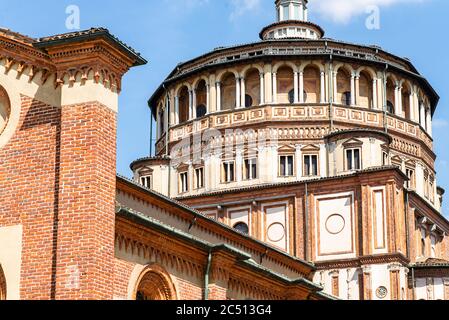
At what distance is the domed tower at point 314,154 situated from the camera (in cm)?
4603

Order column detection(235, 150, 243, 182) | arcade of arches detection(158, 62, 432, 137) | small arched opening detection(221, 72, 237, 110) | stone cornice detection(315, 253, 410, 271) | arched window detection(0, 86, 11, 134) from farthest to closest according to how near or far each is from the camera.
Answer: small arched opening detection(221, 72, 237, 110)
arcade of arches detection(158, 62, 432, 137)
column detection(235, 150, 243, 182)
stone cornice detection(315, 253, 410, 271)
arched window detection(0, 86, 11, 134)

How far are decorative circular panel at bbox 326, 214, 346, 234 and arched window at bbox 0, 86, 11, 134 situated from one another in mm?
27094

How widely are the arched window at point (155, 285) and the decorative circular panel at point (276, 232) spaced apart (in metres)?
23.2

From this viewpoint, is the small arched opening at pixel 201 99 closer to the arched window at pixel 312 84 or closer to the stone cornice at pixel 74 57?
the arched window at pixel 312 84

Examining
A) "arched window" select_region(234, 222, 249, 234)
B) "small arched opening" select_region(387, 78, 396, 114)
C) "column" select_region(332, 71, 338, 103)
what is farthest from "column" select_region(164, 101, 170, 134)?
"small arched opening" select_region(387, 78, 396, 114)

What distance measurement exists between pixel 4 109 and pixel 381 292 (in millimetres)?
26492

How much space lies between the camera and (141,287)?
23.8 metres

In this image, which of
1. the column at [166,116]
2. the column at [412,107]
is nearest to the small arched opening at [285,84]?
the column at [166,116]

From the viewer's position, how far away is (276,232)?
4788cm

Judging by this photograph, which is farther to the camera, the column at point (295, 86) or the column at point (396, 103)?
the column at point (396, 103)

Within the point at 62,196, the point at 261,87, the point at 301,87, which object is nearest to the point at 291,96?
the point at 301,87

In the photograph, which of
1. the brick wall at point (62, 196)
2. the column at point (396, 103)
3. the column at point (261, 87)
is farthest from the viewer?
the column at point (396, 103)

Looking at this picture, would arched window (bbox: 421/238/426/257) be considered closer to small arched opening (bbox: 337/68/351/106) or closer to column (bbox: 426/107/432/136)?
small arched opening (bbox: 337/68/351/106)

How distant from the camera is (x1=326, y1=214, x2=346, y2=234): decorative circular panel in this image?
46.8 m
